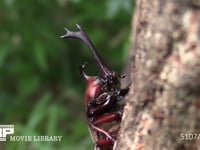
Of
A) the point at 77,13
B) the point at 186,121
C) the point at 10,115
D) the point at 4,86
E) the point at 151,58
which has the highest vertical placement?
the point at 77,13

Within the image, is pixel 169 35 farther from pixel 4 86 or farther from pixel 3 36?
pixel 4 86

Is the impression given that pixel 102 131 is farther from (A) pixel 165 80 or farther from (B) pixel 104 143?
(A) pixel 165 80

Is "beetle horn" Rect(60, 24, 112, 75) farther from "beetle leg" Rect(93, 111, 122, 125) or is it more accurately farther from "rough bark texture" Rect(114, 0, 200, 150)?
"rough bark texture" Rect(114, 0, 200, 150)

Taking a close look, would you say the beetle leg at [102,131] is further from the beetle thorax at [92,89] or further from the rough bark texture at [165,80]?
the rough bark texture at [165,80]

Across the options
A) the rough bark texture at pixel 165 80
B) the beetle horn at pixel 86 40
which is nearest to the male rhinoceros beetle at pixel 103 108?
the beetle horn at pixel 86 40

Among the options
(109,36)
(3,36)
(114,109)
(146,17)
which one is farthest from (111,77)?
(109,36)

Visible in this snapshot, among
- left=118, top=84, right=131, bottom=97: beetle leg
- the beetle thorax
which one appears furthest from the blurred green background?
left=118, top=84, right=131, bottom=97: beetle leg
